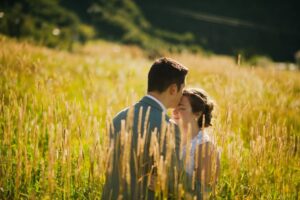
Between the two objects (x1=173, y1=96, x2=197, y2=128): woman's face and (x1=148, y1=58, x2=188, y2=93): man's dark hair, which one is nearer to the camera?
(x1=148, y1=58, x2=188, y2=93): man's dark hair

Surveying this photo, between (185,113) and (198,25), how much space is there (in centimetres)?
4367

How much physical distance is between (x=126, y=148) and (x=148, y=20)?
Answer: 145ft

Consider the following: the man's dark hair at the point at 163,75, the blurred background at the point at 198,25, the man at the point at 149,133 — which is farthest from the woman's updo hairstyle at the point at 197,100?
the blurred background at the point at 198,25

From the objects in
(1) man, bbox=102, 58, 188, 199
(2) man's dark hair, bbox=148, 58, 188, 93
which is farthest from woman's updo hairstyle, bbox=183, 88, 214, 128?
(2) man's dark hair, bbox=148, 58, 188, 93

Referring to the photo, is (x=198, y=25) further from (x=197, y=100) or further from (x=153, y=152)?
(x=153, y=152)

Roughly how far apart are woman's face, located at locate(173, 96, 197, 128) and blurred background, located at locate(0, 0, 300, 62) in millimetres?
24336

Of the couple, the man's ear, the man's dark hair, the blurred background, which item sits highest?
the blurred background

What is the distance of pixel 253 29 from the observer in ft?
154

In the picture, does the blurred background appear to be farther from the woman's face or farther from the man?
the man

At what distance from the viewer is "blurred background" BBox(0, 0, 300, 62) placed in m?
35.4

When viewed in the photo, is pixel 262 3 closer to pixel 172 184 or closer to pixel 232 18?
pixel 232 18

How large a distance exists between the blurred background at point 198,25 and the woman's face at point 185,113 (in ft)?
79.8

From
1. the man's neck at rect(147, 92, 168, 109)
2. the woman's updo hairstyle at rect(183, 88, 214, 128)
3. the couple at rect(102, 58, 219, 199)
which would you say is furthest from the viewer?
the woman's updo hairstyle at rect(183, 88, 214, 128)

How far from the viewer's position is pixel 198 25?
149ft
